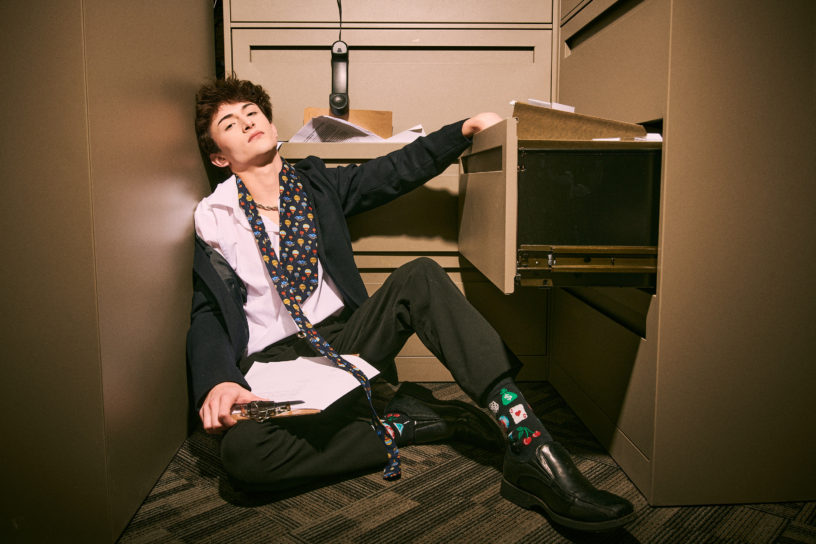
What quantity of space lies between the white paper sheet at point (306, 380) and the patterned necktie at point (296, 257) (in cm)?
3

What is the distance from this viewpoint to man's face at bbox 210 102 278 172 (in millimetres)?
1141

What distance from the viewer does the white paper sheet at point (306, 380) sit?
0.89 meters

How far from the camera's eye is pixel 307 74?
58.4 inches

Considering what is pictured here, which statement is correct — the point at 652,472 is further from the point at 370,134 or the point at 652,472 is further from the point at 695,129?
the point at 370,134

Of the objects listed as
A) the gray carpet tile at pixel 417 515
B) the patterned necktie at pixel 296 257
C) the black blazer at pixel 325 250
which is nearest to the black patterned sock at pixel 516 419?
the gray carpet tile at pixel 417 515

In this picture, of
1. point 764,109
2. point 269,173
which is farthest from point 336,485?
point 764,109

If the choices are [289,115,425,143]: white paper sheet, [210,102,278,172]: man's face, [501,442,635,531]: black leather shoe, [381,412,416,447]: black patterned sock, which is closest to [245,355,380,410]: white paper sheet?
[381,412,416,447]: black patterned sock

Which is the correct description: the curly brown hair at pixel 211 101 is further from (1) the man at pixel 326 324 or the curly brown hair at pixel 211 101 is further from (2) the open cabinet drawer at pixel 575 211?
(2) the open cabinet drawer at pixel 575 211

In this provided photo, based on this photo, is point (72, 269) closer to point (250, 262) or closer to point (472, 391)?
point (250, 262)

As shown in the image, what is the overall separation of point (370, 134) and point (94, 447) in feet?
2.93

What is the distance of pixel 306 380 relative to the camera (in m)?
0.95

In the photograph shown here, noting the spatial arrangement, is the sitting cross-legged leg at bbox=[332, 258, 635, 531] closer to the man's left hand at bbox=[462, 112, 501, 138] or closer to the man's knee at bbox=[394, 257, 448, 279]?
the man's knee at bbox=[394, 257, 448, 279]

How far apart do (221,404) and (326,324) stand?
0.32 metres

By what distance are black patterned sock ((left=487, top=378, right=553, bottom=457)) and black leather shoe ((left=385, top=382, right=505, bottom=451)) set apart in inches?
8.1
